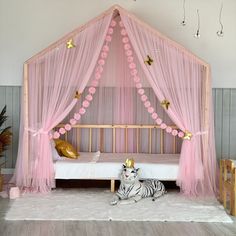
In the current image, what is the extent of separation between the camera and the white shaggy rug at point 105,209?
4402mm

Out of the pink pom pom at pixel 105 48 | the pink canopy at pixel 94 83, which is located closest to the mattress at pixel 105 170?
the pink canopy at pixel 94 83

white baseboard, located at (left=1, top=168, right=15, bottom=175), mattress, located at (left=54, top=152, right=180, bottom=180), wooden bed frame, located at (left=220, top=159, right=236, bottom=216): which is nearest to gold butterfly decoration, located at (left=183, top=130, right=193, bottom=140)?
mattress, located at (left=54, top=152, right=180, bottom=180)

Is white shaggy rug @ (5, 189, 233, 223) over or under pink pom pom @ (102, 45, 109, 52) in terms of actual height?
under

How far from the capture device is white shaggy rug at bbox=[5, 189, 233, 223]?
4.40 metres

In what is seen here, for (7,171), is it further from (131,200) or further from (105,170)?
(131,200)

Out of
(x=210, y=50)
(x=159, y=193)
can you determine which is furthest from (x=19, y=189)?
(x=210, y=50)

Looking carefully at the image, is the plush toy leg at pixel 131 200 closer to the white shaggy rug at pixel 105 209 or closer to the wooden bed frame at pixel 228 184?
the white shaggy rug at pixel 105 209

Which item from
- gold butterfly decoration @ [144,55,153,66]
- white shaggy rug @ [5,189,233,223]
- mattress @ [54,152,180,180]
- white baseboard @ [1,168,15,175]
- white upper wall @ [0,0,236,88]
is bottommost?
white shaggy rug @ [5,189,233,223]

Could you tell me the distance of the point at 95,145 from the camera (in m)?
6.45

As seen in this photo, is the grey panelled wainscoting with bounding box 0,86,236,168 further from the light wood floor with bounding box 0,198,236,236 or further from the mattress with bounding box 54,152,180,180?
the light wood floor with bounding box 0,198,236,236

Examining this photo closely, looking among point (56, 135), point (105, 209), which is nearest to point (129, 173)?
point (105, 209)

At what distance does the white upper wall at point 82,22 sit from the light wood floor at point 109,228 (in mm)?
2818

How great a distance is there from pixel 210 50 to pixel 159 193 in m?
2.38

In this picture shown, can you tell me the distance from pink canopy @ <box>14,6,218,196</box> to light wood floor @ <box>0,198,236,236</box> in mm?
1140
